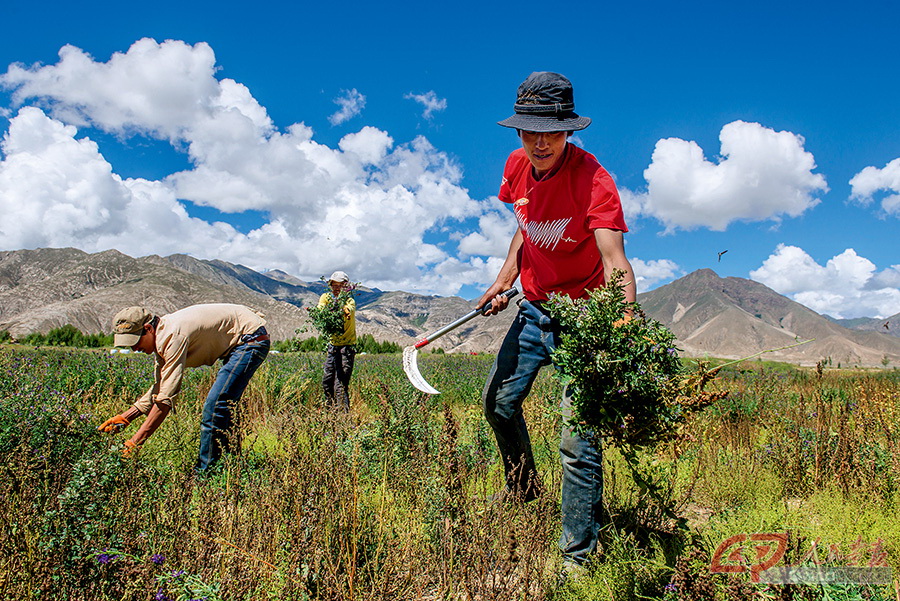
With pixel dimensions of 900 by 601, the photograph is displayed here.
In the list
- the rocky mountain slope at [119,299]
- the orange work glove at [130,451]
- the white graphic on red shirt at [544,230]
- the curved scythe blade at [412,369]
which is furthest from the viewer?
the rocky mountain slope at [119,299]

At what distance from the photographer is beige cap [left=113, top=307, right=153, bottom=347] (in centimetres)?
364

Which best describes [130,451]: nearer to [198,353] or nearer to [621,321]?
[198,353]

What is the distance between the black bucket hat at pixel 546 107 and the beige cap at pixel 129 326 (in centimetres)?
296

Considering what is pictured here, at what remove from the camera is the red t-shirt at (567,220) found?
2.59 metres

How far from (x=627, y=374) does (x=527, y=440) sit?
55.6 inches

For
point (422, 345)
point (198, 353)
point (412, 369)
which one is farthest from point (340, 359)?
point (422, 345)

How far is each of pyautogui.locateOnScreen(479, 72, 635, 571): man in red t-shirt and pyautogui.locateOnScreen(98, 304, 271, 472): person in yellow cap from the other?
226cm

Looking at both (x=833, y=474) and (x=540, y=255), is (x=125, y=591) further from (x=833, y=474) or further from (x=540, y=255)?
(x=833, y=474)

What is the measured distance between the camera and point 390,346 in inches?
1672

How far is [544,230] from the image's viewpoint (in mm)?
2977

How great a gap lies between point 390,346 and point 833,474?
130 ft

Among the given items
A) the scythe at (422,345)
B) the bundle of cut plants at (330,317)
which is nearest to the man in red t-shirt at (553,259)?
the scythe at (422,345)

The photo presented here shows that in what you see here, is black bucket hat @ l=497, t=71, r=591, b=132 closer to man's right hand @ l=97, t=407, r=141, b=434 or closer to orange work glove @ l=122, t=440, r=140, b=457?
orange work glove @ l=122, t=440, r=140, b=457

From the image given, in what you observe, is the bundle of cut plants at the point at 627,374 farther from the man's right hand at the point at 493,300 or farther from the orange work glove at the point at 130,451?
the orange work glove at the point at 130,451
